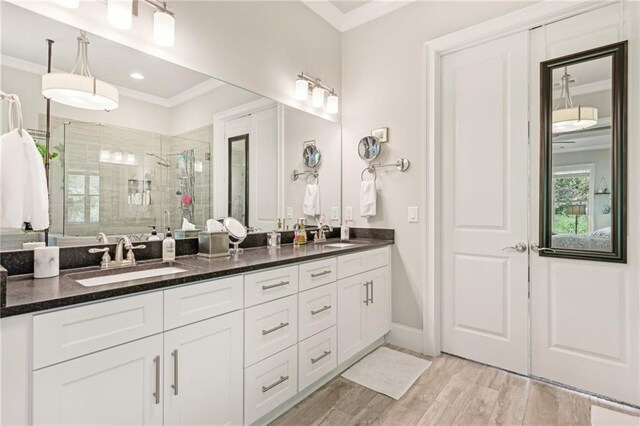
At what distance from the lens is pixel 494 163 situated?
7.77 feet

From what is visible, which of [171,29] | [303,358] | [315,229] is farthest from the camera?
[315,229]

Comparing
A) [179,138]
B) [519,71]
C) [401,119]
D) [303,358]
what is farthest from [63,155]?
[519,71]

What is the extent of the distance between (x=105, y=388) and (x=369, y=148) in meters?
2.42

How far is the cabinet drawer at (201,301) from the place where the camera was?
4.30 feet

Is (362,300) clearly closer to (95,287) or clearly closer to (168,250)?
(168,250)

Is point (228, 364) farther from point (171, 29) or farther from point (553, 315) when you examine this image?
point (553, 315)

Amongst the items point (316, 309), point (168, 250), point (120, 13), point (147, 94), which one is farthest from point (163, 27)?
point (316, 309)

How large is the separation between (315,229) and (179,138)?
139 centimetres

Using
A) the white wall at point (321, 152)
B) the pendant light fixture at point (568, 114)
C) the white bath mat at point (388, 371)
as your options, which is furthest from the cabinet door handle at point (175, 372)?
the pendant light fixture at point (568, 114)

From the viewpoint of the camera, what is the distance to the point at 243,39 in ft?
7.46

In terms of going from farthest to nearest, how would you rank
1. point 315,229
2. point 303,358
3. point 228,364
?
point 315,229 < point 303,358 < point 228,364

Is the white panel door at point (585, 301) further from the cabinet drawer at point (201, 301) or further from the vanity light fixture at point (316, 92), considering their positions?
the cabinet drawer at point (201, 301)

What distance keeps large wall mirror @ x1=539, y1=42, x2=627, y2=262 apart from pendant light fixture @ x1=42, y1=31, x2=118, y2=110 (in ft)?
8.66

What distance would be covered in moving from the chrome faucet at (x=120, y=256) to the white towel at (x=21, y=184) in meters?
0.31
